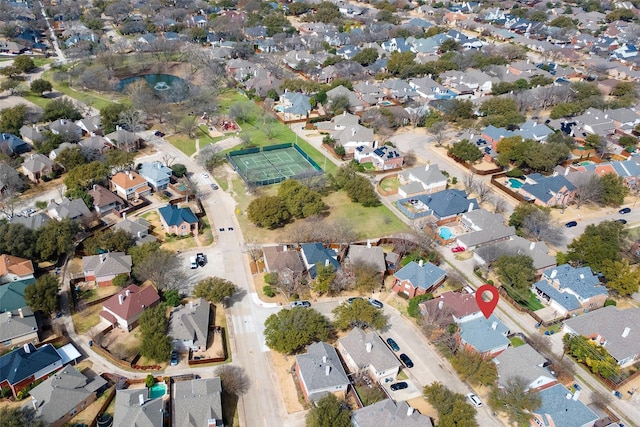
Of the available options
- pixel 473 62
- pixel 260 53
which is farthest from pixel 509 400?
pixel 260 53

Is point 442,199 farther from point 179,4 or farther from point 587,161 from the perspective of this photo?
point 179,4

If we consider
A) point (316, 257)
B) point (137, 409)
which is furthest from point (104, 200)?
point (137, 409)

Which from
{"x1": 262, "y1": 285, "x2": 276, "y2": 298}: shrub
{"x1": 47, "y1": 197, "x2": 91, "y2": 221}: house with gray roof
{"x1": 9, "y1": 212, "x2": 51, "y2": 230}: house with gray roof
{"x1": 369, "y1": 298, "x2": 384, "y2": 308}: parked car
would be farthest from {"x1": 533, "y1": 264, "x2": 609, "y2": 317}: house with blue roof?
{"x1": 9, "y1": 212, "x2": 51, "y2": 230}: house with gray roof

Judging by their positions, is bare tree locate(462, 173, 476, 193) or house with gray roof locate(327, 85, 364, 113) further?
house with gray roof locate(327, 85, 364, 113)

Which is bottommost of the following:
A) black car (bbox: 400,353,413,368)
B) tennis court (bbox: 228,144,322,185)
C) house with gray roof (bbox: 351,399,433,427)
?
tennis court (bbox: 228,144,322,185)

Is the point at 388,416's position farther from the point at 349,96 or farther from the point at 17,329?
the point at 349,96

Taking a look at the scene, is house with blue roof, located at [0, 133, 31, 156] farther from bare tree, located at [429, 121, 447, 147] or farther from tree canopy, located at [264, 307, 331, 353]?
A: bare tree, located at [429, 121, 447, 147]

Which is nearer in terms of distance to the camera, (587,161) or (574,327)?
(574,327)

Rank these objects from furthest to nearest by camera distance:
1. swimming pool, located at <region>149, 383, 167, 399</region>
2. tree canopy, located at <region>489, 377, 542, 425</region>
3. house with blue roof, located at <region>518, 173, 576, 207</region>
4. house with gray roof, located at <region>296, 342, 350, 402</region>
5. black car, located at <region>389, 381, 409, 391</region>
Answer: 1. house with blue roof, located at <region>518, 173, 576, 207</region>
2. black car, located at <region>389, 381, 409, 391</region>
3. swimming pool, located at <region>149, 383, 167, 399</region>
4. house with gray roof, located at <region>296, 342, 350, 402</region>
5. tree canopy, located at <region>489, 377, 542, 425</region>
